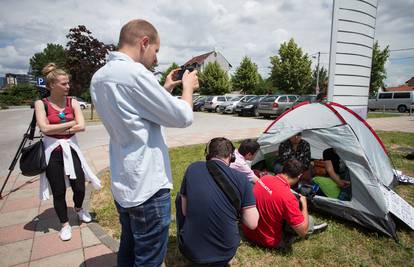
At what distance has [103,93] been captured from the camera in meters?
1.40

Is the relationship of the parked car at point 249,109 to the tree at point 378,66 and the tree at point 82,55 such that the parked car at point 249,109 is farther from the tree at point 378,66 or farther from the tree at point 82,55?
the tree at point 378,66

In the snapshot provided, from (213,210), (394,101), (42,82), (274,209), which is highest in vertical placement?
(42,82)

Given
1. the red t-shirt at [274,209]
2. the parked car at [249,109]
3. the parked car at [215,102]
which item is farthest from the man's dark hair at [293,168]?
the parked car at [215,102]

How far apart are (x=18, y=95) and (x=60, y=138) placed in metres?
53.8

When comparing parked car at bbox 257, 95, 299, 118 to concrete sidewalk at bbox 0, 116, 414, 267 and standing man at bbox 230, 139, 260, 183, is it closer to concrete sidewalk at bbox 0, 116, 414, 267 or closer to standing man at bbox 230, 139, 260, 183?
standing man at bbox 230, 139, 260, 183

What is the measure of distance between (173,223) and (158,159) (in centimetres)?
230

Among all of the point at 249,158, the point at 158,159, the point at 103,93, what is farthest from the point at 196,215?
the point at 249,158

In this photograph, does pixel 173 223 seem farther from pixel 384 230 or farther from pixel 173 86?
pixel 384 230

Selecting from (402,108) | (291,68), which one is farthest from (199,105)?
(402,108)

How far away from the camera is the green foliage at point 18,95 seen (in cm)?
4416

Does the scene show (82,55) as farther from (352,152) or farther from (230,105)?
(352,152)

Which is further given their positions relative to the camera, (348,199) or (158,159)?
(348,199)

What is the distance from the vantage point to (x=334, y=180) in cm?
391

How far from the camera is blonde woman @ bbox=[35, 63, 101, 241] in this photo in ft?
9.43
